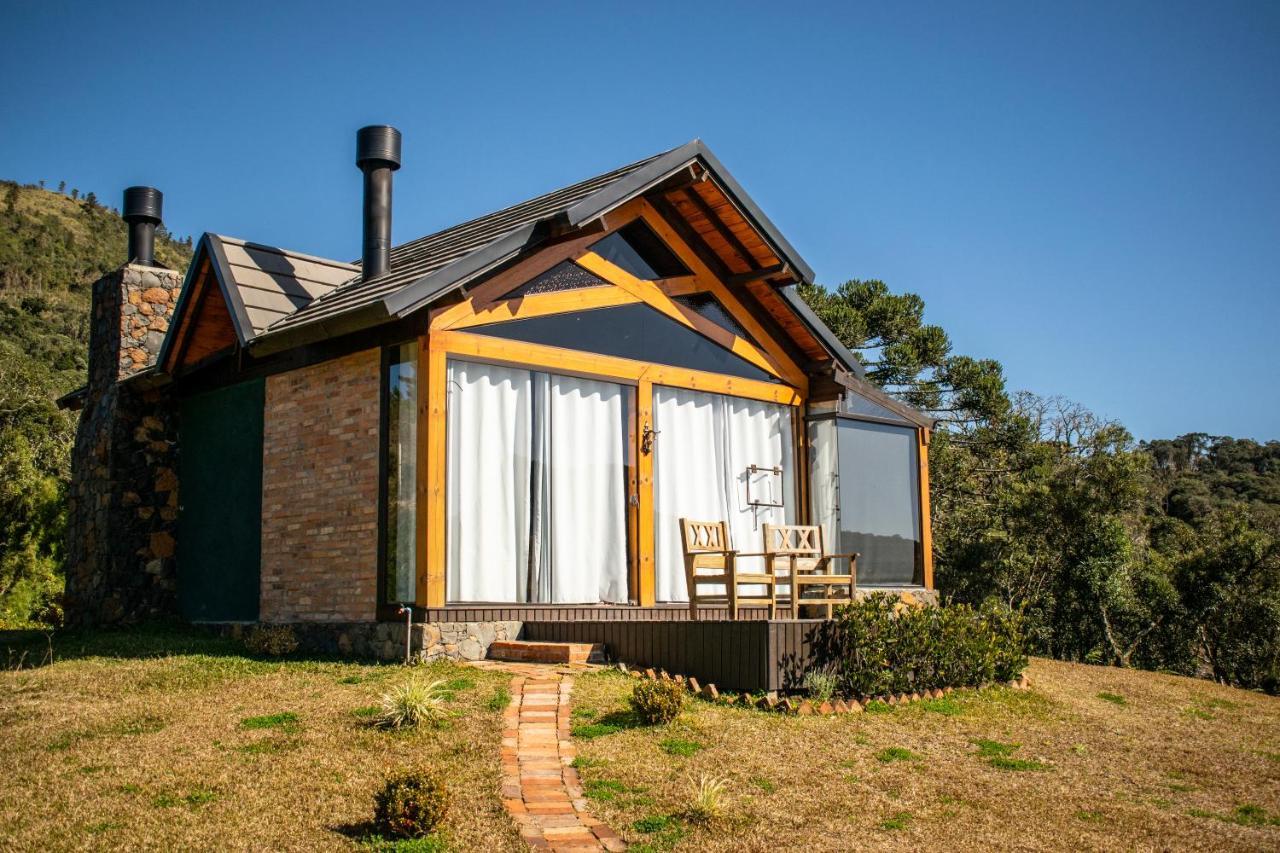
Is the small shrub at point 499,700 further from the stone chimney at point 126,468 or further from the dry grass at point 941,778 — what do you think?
the stone chimney at point 126,468

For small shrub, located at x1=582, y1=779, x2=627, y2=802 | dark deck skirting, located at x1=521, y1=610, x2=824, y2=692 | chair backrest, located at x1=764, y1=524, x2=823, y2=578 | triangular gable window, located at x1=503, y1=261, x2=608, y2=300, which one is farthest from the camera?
triangular gable window, located at x1=503, y1=261, x2=608, y2=300

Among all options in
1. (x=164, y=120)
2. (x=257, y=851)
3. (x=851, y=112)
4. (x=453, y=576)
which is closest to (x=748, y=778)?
(x=257, y=851)

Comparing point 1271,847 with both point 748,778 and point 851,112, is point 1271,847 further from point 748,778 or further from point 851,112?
point 851,112

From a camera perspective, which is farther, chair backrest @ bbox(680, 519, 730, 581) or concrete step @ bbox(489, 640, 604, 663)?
chair backrest @ bbox(680, 519, 730, 581)

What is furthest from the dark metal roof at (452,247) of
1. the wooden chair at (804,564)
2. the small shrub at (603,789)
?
the small shrub at (603,789)

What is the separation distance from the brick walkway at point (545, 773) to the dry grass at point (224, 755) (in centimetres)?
14

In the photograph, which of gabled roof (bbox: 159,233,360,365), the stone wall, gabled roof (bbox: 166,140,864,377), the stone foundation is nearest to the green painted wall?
the stone wall

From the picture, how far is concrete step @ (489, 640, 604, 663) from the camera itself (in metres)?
10.4

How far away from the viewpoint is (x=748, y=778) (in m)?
7.21

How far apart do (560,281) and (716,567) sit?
3.46m

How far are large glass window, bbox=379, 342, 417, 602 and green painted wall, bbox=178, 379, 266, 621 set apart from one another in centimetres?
256

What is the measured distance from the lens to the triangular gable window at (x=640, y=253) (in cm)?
1262

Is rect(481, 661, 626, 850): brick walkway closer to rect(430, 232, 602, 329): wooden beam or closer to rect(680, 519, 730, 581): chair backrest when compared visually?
rect(680, 519, 730, 581): chair backrest

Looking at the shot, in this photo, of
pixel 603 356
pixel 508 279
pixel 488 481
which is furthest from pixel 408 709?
pixel 603 356
